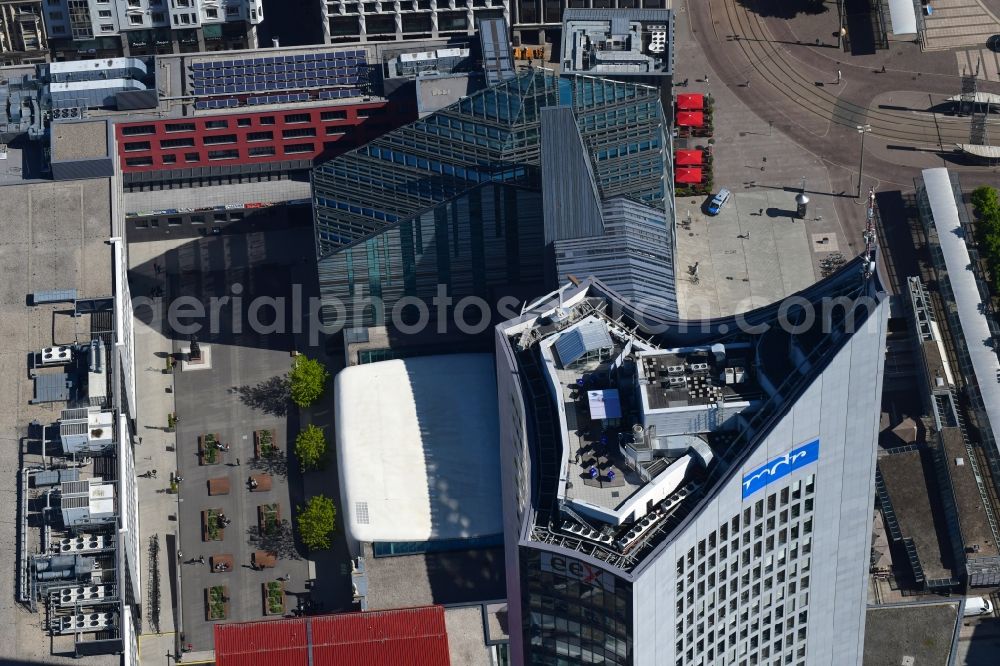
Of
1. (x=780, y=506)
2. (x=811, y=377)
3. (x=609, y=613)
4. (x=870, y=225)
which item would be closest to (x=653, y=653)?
(x=609, y=613)

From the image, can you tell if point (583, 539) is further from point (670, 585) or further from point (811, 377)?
point (811, 377)

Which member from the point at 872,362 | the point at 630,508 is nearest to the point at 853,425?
the point at 872,362

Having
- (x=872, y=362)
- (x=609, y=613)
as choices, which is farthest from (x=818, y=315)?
(x=609, y=613)

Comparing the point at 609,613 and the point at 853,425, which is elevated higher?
the point at 853,425


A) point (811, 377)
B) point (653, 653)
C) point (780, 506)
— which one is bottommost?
point (653, 653)

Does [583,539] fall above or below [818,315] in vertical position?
below

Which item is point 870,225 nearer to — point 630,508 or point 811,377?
point 811,377
